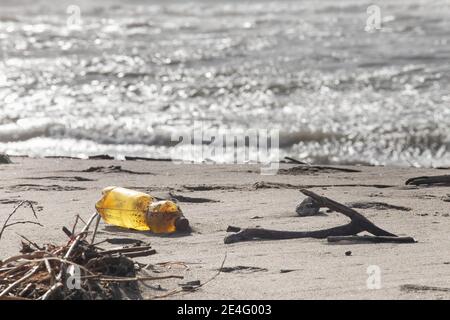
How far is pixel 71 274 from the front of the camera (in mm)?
3457

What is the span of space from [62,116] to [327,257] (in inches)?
269

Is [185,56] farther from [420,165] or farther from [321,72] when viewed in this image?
[420,165]

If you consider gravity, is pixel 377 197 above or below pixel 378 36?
below

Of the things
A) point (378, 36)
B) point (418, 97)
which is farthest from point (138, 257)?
point (378, 36)

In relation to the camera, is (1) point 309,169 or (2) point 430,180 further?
(1) point 309,169

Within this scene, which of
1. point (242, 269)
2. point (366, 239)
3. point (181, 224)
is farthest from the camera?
point (181, 224)

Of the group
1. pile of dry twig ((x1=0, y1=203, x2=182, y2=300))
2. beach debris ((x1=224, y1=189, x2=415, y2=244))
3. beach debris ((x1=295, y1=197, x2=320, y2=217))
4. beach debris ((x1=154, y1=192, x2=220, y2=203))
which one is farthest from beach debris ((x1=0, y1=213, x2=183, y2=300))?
beach debris ((x1=154, y1=192, x2=220, y2=203))

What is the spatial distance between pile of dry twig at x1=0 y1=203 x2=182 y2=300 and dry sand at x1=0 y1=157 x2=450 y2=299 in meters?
0.12

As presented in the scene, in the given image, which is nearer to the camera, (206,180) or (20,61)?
(206,180)

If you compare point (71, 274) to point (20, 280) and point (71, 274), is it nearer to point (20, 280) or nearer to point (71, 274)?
point (71, 274)

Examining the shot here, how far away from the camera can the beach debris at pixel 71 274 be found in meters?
3.41

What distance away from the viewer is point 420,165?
867 cm

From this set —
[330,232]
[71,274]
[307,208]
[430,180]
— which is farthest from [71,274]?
[430,180]

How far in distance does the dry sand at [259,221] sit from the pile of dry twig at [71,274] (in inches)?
4.6
